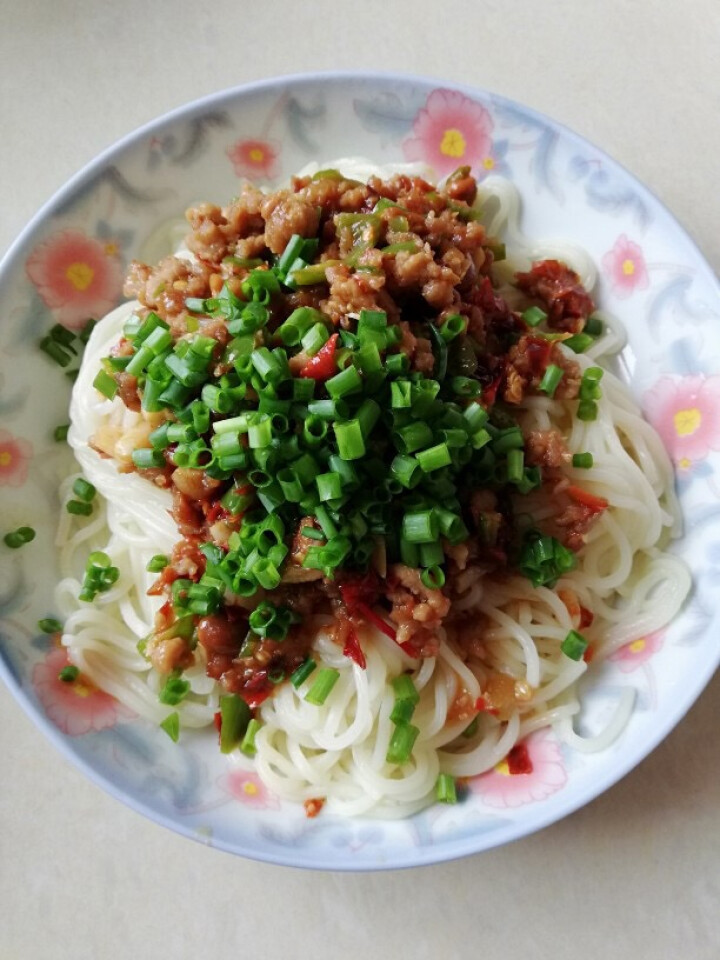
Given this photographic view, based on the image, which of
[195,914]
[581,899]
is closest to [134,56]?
[195,914]

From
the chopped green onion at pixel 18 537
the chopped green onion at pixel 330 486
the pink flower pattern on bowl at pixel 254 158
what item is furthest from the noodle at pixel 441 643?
the pink flower pattern on bowl at pixel 254 158

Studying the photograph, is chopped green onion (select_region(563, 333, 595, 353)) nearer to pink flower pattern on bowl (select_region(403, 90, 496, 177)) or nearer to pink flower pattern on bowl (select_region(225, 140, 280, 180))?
pink flower pattern on bowl (select_region(403, 90, 496, 177))

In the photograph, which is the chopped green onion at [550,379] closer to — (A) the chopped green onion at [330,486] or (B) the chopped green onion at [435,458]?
(B) the chopped green onion at [435,458]

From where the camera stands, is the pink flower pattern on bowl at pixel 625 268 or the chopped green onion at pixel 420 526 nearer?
the chopped green onion at pixel 420 526

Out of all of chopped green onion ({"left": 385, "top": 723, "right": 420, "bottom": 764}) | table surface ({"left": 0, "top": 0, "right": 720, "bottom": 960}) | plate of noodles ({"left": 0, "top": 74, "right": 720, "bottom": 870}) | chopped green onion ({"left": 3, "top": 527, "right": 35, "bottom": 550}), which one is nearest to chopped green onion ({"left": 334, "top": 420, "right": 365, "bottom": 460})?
plate of noodles ({"left": 0, "top": 74, "right": 720, "bottom": 870})

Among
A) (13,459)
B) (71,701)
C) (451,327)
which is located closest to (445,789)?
(71,701)

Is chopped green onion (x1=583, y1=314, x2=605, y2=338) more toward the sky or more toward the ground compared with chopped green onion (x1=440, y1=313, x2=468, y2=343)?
more toward the sky
